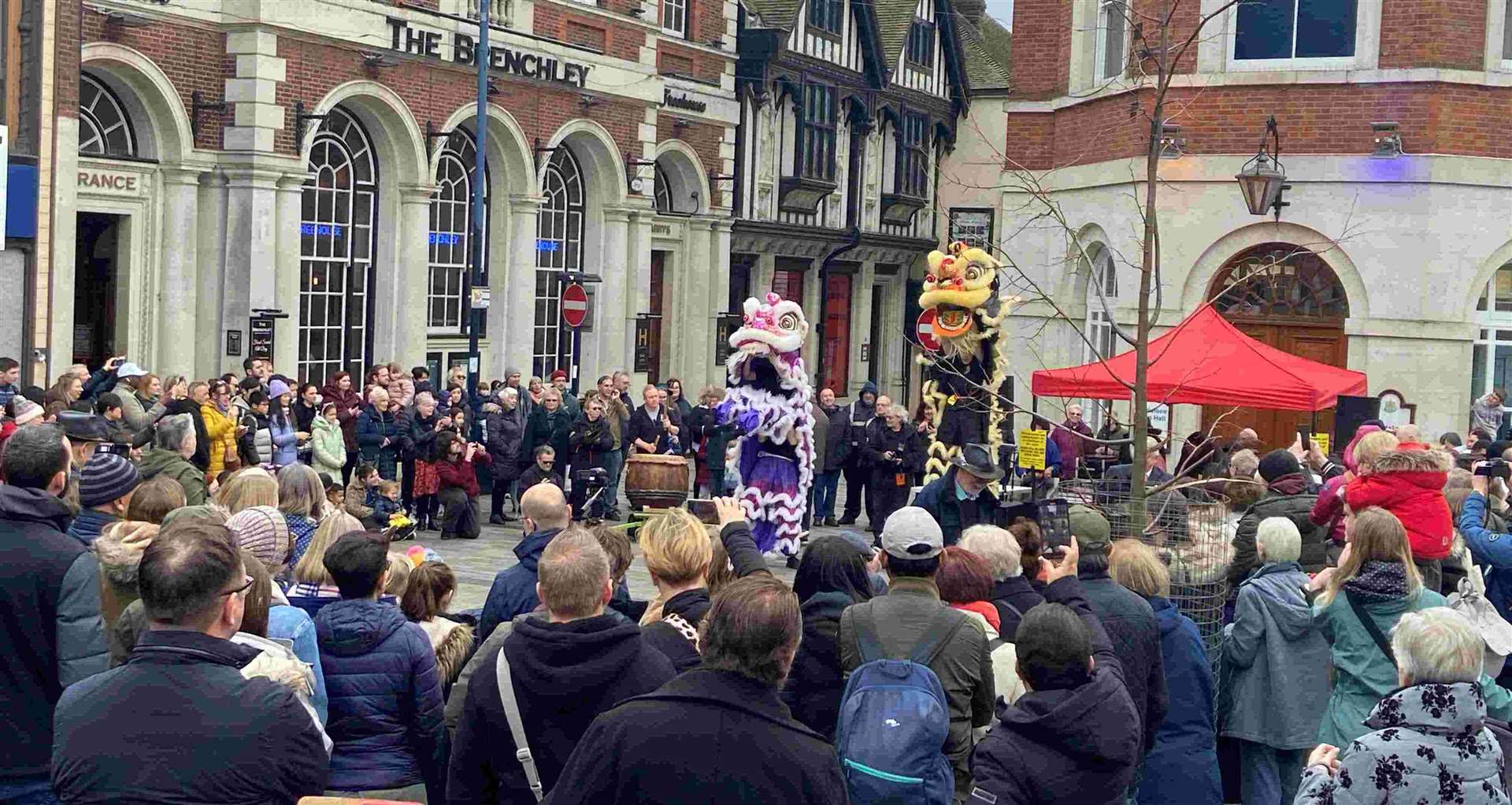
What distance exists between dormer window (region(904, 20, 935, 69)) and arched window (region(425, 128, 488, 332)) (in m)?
14.8

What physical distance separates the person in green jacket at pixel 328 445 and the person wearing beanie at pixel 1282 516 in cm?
860

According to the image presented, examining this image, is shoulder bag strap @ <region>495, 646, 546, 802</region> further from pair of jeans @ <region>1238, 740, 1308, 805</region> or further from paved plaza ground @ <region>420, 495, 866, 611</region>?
paved plaza ground @ <region>420, 495, 866, 611</region>

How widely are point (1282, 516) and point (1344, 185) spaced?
10705 mm

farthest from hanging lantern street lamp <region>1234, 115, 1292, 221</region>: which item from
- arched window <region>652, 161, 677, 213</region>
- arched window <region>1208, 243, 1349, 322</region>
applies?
arched window <region>652, 161, 677, 213</region>

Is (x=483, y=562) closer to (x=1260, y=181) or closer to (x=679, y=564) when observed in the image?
(x=1260, y=181)

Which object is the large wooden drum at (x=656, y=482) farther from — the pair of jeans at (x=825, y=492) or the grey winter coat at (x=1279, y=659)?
the grey winter coat at (x=1279, y=659)

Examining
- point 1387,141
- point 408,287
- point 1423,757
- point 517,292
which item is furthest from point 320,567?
point 517,292

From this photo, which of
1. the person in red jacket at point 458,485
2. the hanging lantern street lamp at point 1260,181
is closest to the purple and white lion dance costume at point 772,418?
the person in red jacket at point 458,485

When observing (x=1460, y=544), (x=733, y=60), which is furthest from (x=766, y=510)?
(x=733, y=60)

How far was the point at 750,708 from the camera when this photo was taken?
12.4 feet

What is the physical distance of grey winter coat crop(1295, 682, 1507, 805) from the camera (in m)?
4.48

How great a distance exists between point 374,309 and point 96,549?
19.3m

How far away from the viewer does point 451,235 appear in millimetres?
25844

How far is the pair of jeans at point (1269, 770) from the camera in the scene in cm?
719
